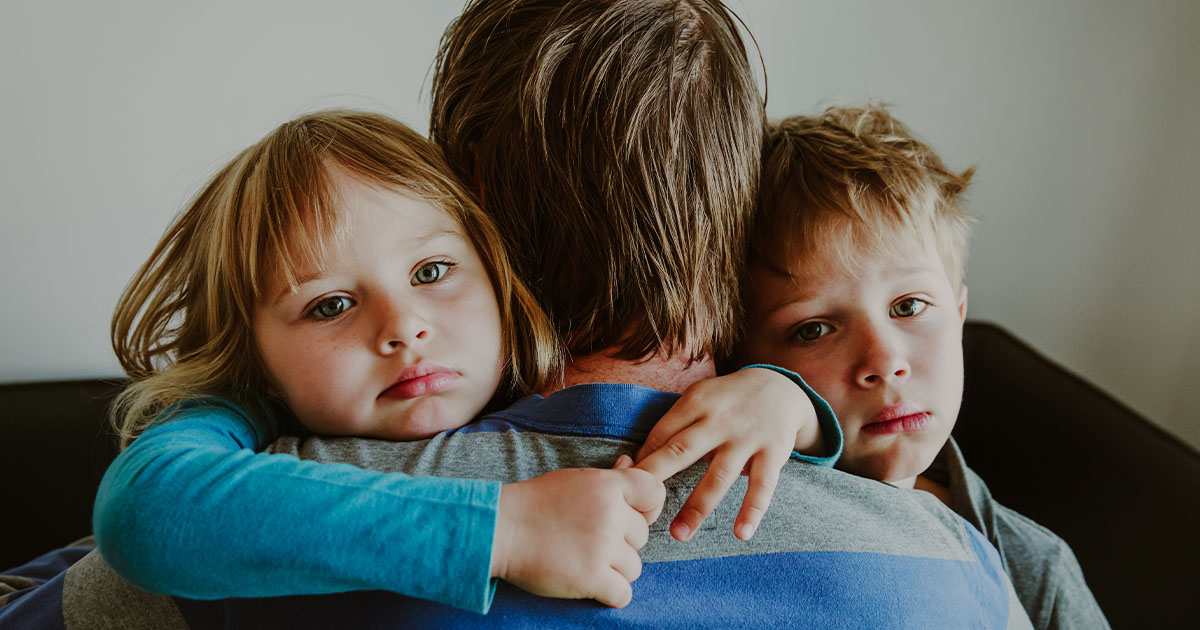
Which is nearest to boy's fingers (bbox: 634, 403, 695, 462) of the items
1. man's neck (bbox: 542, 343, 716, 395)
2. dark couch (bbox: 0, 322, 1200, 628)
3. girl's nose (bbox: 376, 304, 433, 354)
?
man's neck (bbox: 542, 343, 716, 395)

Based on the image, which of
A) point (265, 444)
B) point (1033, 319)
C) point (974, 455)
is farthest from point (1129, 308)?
point (265, 444)

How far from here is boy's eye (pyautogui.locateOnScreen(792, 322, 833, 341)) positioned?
2.82 ft

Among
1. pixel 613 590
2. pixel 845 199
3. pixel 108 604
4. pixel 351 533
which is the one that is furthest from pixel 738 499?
pixel 108 604

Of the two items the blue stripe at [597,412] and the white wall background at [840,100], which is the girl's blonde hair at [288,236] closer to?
the blue stripe at [597,412]

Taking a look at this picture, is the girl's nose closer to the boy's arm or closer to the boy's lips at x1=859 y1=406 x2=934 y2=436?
the boy's arm

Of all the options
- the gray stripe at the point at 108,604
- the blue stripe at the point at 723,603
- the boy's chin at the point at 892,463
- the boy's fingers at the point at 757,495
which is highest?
the boy's fingers at the point at 757,495

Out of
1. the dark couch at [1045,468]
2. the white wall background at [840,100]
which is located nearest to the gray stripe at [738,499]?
the dark couch at [1045,468]

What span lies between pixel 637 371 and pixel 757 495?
0.64 ft

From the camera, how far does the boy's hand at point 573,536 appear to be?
1.72ft

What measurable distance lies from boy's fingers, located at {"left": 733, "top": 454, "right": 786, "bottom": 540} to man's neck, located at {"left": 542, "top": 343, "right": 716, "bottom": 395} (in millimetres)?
152

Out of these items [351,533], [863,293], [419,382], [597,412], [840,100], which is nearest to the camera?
[351,533]

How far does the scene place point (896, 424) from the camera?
0.83m

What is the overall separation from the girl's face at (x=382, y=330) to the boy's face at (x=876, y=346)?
316 mm

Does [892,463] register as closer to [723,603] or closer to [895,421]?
[895,421]
